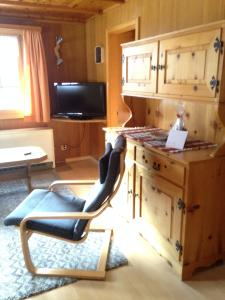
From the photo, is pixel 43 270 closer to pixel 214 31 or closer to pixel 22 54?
pixel 214 31

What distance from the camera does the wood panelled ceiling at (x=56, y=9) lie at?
3.28 meters

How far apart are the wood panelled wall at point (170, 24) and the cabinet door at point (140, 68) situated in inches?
11.4

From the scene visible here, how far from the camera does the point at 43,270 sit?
1.98 m

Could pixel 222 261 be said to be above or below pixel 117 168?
below

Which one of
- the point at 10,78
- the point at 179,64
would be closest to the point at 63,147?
the point at 10,78

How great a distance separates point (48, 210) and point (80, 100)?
2.33 metres

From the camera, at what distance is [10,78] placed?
13.3ft

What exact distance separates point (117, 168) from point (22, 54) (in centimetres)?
285

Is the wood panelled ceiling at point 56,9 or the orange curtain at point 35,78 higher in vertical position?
the wood panelled ceiling at point 56,9

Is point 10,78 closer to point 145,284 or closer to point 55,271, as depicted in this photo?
point 55,271

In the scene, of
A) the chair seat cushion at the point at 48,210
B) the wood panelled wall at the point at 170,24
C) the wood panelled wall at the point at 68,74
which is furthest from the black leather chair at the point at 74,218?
the wood panelled wall at the point at 68,74

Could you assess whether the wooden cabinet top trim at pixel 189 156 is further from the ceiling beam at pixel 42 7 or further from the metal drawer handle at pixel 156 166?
the ceiling beam at pixel 42 7

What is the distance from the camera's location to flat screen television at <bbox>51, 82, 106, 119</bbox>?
397cm

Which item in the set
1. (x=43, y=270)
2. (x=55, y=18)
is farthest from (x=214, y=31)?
(x=55, y=18)
